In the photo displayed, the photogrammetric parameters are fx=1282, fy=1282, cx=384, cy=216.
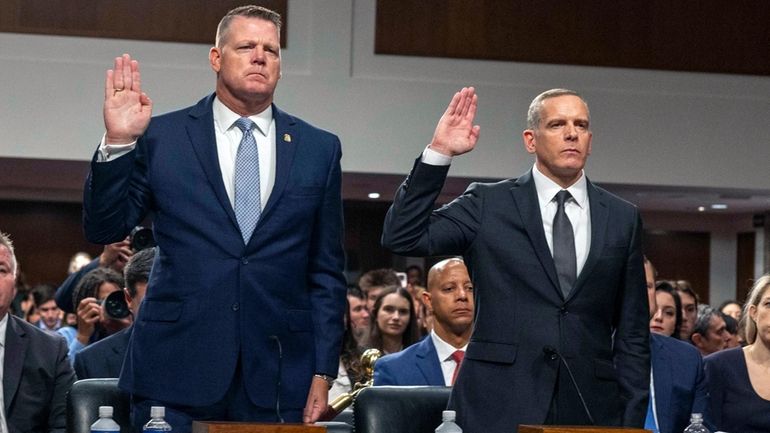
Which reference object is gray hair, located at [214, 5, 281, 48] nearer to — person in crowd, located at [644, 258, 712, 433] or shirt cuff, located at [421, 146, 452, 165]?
shirt cuff, located at [421, 146, 452, 165]

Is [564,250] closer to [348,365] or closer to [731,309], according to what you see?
[348,365]

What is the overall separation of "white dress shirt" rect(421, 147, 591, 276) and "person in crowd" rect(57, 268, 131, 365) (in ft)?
10.1

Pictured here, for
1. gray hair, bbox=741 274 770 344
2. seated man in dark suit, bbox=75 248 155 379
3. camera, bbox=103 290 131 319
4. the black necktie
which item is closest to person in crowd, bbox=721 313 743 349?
gray hair, bbox=741 274 770 344

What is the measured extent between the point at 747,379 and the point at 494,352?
69.8 inches

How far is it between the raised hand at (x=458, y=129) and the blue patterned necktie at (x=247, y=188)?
47 centimetres

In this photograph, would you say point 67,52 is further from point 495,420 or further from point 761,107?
point 495,420

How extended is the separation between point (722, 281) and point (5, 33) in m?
9.40

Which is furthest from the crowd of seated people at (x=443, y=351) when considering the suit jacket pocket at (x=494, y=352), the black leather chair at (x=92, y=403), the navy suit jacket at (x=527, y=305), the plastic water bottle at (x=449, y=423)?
the plastic water bottle at (x=449, y=423)

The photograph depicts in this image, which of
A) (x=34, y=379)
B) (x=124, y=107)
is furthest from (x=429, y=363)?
(x=124, y=107)

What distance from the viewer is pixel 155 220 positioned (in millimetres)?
3049

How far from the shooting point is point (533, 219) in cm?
326

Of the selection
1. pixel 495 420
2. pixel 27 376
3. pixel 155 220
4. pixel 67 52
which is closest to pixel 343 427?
pixel 495 420

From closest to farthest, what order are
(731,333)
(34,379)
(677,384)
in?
(34,379) → (677,384) → (731,333)

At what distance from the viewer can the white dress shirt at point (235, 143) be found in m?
3.03
